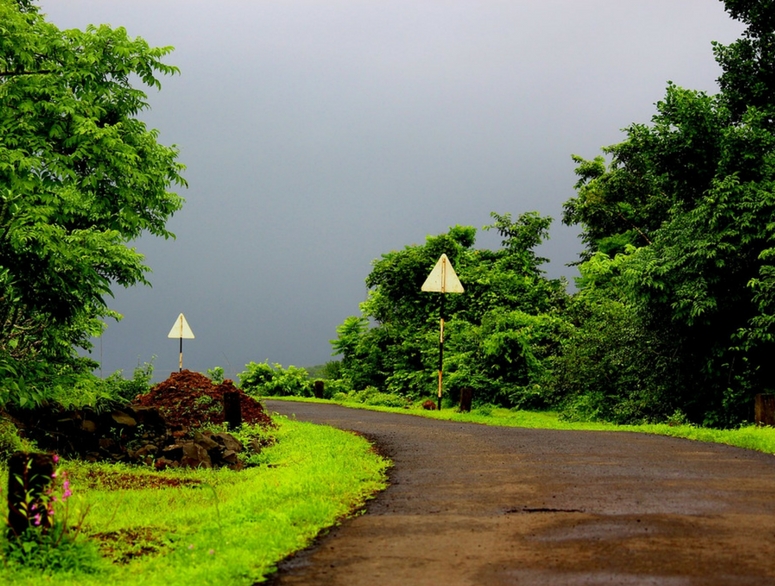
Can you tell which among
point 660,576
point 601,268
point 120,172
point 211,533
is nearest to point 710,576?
point 660,576

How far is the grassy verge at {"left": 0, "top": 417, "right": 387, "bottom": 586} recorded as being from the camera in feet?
20.0

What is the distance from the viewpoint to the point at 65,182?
1850 centimetres

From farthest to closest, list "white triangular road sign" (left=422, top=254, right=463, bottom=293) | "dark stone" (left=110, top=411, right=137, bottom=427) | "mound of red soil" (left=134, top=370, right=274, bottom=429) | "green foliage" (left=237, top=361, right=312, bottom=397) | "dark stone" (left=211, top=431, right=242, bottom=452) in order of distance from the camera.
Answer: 1. "green foliage" (left=237, top=361, right=312, bottom=397)
2. "white triangular road sign" (left=422, top=254, right=463, bottom=293)
3. "mound of red soil" (left=134, top=370, right=274, bottom=429)
4. "dark stone" (left=110, top=411, right=137, bottom=427)
5. "dark stone" (left=211, top=431, right=242, bottom=452)

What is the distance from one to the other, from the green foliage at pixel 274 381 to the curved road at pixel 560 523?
27164 millimetres

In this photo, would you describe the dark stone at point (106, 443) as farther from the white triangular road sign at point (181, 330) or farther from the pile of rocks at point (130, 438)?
the white triangular road sign at point (181, 330)

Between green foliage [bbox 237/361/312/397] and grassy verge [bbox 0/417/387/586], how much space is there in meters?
25.7

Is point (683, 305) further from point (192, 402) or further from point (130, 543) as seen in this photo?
point (130, 543)

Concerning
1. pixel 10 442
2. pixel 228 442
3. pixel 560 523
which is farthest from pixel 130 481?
pixel 560 523

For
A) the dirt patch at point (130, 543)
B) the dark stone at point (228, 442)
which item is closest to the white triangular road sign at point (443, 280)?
the dark stone at point (228, 442)

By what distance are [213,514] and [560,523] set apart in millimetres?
3332

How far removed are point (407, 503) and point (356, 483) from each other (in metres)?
1.33

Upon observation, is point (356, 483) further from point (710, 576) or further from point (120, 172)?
point (120, 172)

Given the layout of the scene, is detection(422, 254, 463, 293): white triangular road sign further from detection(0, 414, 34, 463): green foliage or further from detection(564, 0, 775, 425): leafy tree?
detection(0, 414, 34, 463): green foliage

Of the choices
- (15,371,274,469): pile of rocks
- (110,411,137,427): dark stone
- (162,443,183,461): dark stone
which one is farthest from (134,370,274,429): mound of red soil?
(162,443,183,461): dark stone
